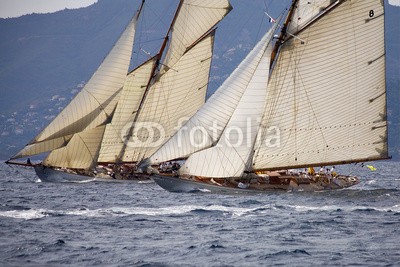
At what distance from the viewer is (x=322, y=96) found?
6425 cm

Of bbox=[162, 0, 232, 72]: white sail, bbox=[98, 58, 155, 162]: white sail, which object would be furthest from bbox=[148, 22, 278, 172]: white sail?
bbox=[98, 58, 155, 162]: white sail

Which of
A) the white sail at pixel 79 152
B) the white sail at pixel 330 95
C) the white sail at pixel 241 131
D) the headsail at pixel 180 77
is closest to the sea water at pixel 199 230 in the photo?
the white sail at pixel 241 131

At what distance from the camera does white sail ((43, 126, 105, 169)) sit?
261ft

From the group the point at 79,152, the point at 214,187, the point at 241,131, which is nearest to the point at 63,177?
the point at 79,152

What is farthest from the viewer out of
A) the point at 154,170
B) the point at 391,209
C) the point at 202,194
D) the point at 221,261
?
the point at 154,170

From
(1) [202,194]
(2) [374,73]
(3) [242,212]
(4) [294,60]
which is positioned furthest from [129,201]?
(2) [374,73]

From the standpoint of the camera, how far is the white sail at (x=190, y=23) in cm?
7875

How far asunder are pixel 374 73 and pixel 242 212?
2014cm

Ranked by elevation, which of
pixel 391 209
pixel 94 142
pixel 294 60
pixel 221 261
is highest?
pixel 294 60

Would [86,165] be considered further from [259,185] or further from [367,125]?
[367,125]

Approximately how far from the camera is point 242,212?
5081 centimetres

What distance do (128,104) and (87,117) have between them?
229 inches

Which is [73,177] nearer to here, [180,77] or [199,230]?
[180,77]

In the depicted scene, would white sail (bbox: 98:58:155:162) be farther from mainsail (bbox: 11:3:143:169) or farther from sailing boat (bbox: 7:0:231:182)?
mainsail (bbox: 11:3:143:169)
